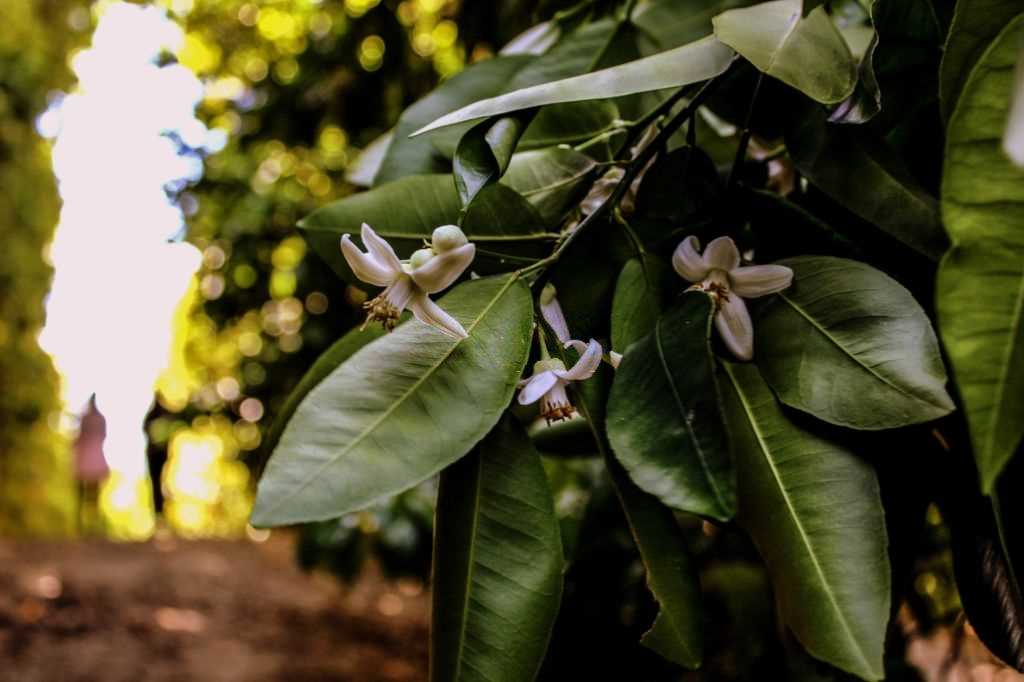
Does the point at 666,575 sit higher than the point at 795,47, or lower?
lower

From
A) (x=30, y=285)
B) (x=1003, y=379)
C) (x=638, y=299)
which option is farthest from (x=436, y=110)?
(x=30, y=285)

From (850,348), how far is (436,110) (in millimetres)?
396

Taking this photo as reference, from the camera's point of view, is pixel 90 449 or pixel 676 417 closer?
pixel 676 417

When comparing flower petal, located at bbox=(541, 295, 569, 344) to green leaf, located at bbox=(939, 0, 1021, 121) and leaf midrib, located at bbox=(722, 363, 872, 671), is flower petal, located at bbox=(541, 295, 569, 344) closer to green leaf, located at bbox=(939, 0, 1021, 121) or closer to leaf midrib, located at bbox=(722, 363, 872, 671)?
leaf midrib, located at bbox=(722, 363, 872, 671)

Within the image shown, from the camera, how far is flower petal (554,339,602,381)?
1.44ft

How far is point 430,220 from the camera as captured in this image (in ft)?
1.73

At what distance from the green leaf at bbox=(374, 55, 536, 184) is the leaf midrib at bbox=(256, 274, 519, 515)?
0.65 feet

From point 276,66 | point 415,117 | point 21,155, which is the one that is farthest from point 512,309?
point 21,155

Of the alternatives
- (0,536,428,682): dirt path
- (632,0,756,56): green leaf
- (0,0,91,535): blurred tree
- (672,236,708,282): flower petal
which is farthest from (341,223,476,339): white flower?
(0,0,91,535): blurred tree

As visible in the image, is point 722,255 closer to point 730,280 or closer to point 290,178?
point 730,280

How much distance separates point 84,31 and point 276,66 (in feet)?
9.54

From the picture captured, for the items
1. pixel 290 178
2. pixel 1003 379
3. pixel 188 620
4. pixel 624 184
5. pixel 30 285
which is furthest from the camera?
pixel 30 285

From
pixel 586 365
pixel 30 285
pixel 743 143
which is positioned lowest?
pixel 30 285

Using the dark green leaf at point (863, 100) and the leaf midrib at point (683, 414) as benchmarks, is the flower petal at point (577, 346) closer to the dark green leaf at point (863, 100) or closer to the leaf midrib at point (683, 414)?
the leaf midrib at point (683, 414)
